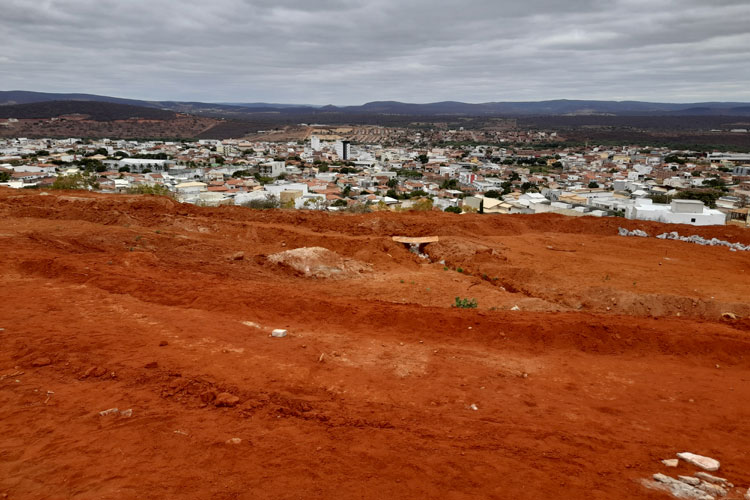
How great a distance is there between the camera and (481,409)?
18.5 feet

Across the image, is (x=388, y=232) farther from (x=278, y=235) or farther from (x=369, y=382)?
(x=369, y=382)

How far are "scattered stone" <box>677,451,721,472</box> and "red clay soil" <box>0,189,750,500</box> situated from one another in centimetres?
9

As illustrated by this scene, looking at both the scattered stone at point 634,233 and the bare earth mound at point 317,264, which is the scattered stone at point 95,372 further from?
the scattered stone at point 634,233

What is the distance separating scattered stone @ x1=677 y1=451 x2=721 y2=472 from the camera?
4.48m

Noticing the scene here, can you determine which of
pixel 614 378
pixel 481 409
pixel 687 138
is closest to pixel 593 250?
pixel 614 378

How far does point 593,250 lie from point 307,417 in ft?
50.5

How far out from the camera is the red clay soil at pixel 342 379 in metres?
4.26

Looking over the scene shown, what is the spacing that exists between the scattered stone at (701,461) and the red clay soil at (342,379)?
9 cm

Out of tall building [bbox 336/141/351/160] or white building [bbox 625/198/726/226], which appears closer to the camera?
white building [bbox 625/198/726/226]

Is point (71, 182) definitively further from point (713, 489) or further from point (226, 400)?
point (713, 489)

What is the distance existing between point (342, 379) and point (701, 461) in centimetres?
409

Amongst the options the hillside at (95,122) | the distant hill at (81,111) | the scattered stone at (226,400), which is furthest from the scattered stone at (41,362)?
the distant hill at (81,111)

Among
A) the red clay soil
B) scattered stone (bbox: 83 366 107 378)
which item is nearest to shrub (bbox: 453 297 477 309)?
the red clay soil

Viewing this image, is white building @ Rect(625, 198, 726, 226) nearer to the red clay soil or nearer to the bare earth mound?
the red clay soil
